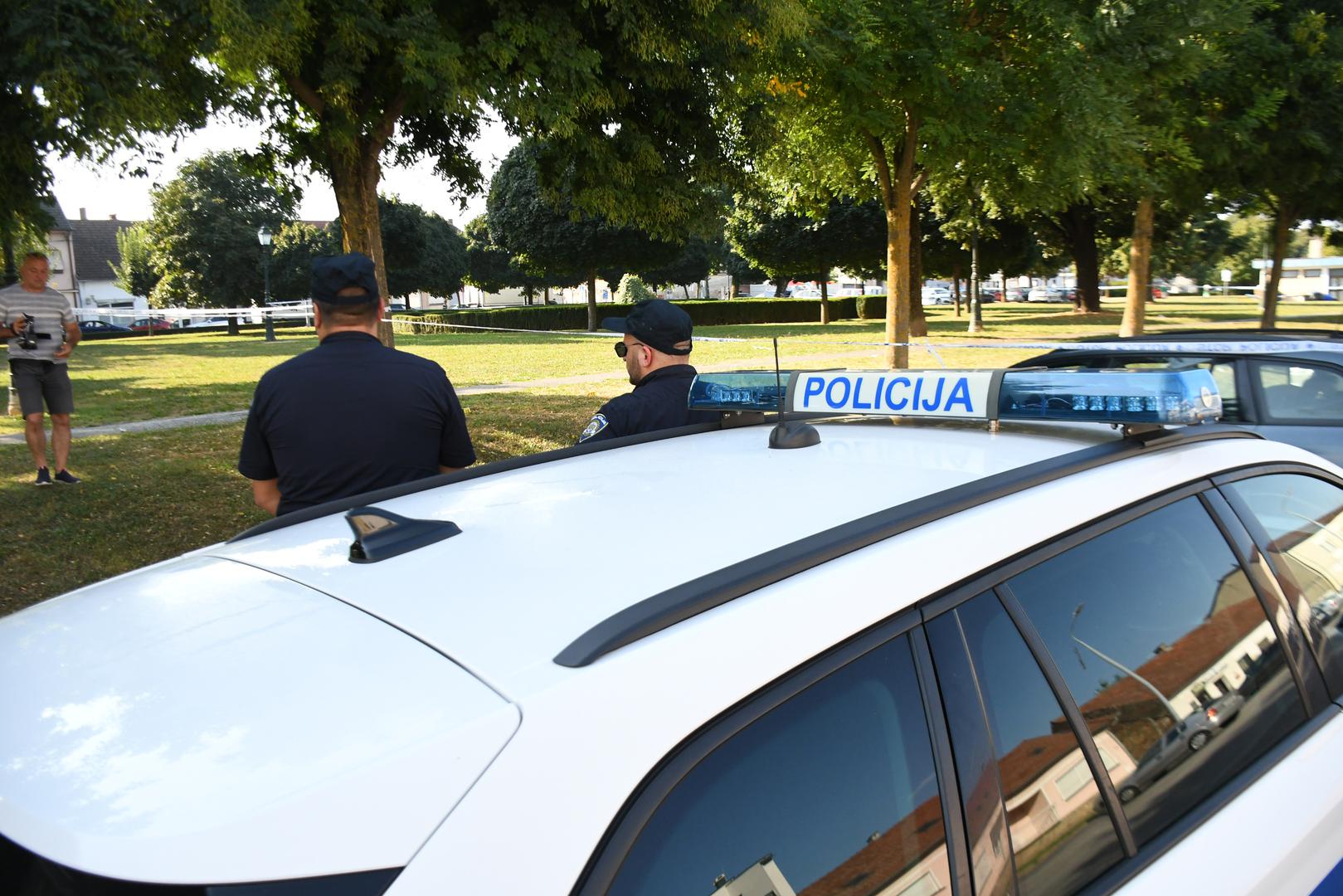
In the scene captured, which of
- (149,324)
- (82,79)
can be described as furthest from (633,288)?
(82,79)

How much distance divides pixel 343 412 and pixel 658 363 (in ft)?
5.41

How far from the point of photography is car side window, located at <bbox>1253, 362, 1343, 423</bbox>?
6.52 meters

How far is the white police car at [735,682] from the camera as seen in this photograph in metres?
1.12

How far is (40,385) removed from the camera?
8.94 metres

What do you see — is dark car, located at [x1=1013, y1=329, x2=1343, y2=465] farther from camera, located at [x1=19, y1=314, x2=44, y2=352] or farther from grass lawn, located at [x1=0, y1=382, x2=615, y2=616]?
camera, located at [x1=19, y1=314, x2=44, y2=352]

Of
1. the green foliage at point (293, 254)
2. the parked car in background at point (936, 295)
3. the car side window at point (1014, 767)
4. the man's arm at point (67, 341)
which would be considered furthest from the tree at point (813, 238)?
the car side window at point (1014, 767)

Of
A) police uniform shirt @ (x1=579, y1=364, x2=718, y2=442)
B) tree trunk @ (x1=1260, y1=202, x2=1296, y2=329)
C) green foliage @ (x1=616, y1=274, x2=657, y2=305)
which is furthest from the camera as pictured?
green foliage @ (x1=616, y1=274, x2=657, y2=305)

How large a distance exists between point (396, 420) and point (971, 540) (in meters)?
2.13

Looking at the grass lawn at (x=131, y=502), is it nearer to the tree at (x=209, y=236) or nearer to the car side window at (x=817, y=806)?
the car side window at (x=817, y=806)

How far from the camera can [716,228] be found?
1023 centimetres

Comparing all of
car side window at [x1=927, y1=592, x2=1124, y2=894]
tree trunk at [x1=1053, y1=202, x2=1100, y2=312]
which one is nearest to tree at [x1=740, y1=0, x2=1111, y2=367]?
car side window at [x1=927, y1=592, x2=1124, y2=894]

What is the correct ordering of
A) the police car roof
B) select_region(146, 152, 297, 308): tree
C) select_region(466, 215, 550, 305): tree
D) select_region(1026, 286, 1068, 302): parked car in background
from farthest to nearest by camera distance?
1. select_region(1026, 286, 1068, 302): parked car in background
2. select_region(466, 215, 550, 305): tree
3. select_region(146, 152, 297, 308): tree
4. the police car roof

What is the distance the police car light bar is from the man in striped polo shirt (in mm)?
7748

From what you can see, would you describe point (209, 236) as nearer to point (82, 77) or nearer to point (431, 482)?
point (82, 77)
